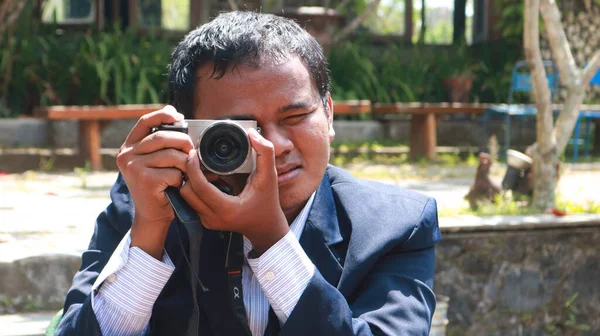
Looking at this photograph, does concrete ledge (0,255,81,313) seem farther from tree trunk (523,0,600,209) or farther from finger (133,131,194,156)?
tree trunk (523,0,600,209)

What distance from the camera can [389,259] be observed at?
6.45 feet

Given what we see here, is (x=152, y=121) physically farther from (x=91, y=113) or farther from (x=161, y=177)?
(x=91, y=113)

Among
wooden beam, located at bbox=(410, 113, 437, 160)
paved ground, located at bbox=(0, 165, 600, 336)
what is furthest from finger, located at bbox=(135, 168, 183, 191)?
wooden beam, located at bbox=(410, 113, 437, 160)

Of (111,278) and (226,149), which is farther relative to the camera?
(111,278)

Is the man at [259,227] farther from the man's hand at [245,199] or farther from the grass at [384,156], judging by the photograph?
the grass at [384,156]

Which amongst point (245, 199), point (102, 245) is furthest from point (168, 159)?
point (102, 245)

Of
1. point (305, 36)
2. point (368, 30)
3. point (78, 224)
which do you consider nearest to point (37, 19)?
point (368, 30)

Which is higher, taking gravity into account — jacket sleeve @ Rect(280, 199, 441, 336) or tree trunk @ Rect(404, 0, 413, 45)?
tree trunk @ Rect(404, 0, 413, 45)

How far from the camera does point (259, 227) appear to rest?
1.72m

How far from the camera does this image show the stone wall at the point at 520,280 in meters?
3.96

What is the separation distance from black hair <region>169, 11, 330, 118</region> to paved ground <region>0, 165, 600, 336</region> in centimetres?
159

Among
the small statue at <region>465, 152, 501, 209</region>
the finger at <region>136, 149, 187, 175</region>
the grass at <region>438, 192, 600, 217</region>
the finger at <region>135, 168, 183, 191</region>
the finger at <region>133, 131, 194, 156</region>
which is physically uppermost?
the finger at <region>133, 131, 194, 156</region>

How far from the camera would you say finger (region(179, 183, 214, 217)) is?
1699 millimetres

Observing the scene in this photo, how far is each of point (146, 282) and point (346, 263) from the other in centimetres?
45
